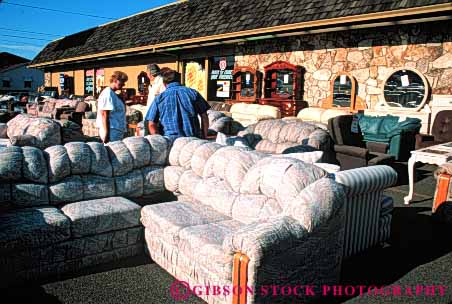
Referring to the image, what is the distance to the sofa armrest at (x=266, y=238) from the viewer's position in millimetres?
2490

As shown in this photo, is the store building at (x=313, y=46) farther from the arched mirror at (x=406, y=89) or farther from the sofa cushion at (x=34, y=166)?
the sofa cushion at (x=34, y=166)

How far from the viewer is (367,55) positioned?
9.70m

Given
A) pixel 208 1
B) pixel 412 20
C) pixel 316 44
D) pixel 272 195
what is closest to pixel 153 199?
pixel 272 195

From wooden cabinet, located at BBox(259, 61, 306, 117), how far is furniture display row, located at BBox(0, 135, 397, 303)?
732 cm

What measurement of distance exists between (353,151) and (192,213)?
12.8ft

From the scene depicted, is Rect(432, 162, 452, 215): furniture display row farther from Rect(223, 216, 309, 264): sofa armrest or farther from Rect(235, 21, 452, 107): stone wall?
Rect(235, 21, 452, 107): stone wall

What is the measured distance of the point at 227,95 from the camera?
46.4 ft

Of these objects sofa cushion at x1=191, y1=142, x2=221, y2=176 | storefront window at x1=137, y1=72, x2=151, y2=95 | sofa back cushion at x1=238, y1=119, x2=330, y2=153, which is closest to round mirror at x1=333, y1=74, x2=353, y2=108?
sofa back cushion at x1=238, y1=119, x2=330, y2=153

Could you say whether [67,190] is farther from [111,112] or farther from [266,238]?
[266,238]

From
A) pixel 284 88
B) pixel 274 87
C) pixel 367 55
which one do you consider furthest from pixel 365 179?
pixel 274 87

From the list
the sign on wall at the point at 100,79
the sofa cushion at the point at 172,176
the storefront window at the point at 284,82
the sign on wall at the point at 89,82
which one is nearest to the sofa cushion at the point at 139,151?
the sofa cushion at the point at 172,176

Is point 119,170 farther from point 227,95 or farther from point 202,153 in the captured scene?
point 227,95

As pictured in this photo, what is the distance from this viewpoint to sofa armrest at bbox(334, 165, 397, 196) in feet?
10.9

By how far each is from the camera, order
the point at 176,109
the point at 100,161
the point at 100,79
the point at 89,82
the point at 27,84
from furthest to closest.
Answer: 1. the point at 27,84
2. the point at 89,82
3. the point at 100,79
4. the point at 176,109
5. the point at 100,161
